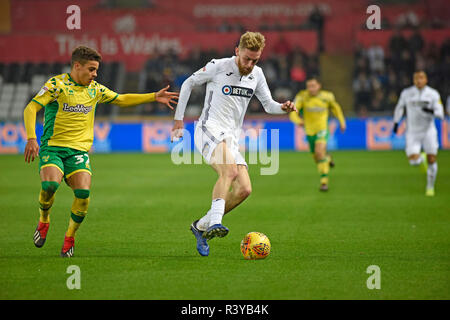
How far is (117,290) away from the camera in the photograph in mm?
6230

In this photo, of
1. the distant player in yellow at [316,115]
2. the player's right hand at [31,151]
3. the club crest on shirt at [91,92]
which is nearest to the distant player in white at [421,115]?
the distant player in yellow at [316,115]

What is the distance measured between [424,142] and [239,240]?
6.73 m

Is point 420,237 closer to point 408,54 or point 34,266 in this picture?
point 34,266

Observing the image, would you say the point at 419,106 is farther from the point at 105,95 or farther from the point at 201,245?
the point at 105,95

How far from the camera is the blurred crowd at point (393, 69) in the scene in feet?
86.1

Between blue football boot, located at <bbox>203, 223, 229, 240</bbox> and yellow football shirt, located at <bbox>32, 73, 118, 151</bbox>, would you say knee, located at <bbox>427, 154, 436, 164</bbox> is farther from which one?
yellow football shirt, located at <bbox>32, 73, 118, 151</bbox>

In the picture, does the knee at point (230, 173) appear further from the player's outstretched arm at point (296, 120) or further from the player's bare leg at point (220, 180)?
the player's outstretched arm at point (296, 120)

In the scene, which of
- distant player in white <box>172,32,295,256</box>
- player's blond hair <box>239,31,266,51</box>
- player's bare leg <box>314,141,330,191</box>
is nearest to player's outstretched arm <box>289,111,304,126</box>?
player's bare leg <box>314,141,330,191</box>

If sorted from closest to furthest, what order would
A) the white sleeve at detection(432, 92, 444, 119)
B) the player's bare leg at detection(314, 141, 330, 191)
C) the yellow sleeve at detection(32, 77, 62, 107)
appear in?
the yellow sleeve at detection(32, 77, 62, 107)
the white sleeve at detection(432, 92, 444, 119)
the player's bare leg at detection(314, 141, 330, 191)

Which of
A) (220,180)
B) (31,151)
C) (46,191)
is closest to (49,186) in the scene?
(46,191)

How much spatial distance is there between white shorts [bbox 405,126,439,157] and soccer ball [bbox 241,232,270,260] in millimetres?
7592

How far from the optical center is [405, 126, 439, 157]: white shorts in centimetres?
1427

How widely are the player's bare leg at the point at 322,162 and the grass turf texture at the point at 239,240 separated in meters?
0.26

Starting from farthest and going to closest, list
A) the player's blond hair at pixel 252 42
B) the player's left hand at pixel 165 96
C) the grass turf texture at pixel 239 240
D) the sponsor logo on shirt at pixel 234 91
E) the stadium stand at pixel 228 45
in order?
the stadium stand at pixel 228 45
the player's left hand at pixel 165 96
the sponsor logo on shirt at pixel 234 91
the player's blond hair at pixel 252 42
the grass turf texture at pixel 239 240
